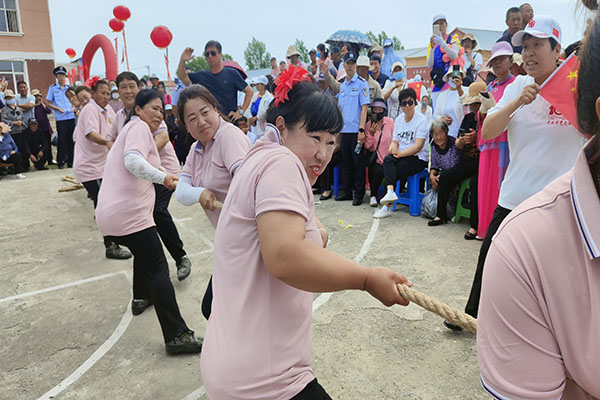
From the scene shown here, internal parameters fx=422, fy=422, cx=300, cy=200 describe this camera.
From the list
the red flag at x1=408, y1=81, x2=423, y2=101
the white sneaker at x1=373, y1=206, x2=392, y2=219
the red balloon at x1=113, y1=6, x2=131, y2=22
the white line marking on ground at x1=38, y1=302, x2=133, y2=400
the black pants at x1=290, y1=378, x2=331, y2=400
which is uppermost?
the red balloon at x1=113, y1=6, x2=131, y2=22

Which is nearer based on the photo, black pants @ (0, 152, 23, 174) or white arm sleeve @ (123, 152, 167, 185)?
white arm sleeve @ (123, 152, 167, 185)

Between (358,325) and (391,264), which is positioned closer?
(358,325)

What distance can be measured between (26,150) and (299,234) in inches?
515

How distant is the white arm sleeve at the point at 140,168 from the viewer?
10.1 feet

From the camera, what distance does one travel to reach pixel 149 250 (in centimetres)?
320

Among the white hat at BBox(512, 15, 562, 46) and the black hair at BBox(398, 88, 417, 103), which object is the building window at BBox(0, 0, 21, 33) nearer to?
the black hair at BBox(398, 88, 417, 103)

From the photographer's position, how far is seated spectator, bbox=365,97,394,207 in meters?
6.92

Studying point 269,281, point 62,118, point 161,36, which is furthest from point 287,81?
point 62,118

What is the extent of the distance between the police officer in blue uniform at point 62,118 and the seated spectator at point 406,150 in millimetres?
9608

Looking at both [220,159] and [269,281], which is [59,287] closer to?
[220,159]

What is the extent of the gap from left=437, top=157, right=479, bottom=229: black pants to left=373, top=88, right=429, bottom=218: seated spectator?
63 centimetres

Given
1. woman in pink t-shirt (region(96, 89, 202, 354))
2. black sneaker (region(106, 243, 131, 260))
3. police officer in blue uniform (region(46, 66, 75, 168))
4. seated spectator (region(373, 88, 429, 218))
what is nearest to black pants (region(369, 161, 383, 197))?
seated spectator (region(373, 88, 429, 218))

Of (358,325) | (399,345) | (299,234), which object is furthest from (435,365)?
(299,234)

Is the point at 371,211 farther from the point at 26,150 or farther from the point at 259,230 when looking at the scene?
the point at 26,150
